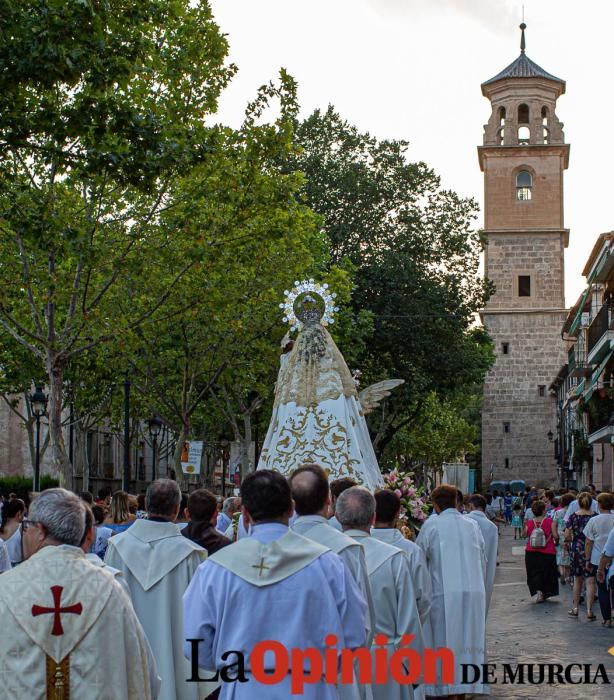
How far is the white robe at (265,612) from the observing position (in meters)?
5.12

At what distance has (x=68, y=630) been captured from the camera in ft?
15.6

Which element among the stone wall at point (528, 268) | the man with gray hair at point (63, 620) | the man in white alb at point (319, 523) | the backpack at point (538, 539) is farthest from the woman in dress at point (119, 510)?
the stone wall at point (528, 268)

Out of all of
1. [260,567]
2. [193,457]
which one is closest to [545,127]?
[193,457]

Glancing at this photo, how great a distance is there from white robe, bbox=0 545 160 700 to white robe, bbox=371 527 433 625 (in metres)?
2.95

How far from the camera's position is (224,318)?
2727cm

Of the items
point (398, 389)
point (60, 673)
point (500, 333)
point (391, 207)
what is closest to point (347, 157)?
point (391, 207)

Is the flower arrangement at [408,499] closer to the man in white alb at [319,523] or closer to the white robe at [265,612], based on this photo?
the man in white alb at [319,523]

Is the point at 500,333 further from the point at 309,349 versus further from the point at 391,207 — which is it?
the point at 309,349

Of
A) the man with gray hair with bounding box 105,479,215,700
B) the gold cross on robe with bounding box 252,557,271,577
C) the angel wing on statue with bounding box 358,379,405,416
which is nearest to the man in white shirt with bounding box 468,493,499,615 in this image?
the angel wing on statue with bounding box 358,379,405,416

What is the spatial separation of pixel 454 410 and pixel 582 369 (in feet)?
71.9

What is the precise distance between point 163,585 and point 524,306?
64.9 meters

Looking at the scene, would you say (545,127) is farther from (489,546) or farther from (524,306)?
(489,546)

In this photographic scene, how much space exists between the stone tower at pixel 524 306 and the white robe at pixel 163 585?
6312 centimetres

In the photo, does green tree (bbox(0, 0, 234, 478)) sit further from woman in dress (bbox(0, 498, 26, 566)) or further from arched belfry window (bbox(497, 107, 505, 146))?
arched belfry window (bbox(497, 107, 505, 146))
